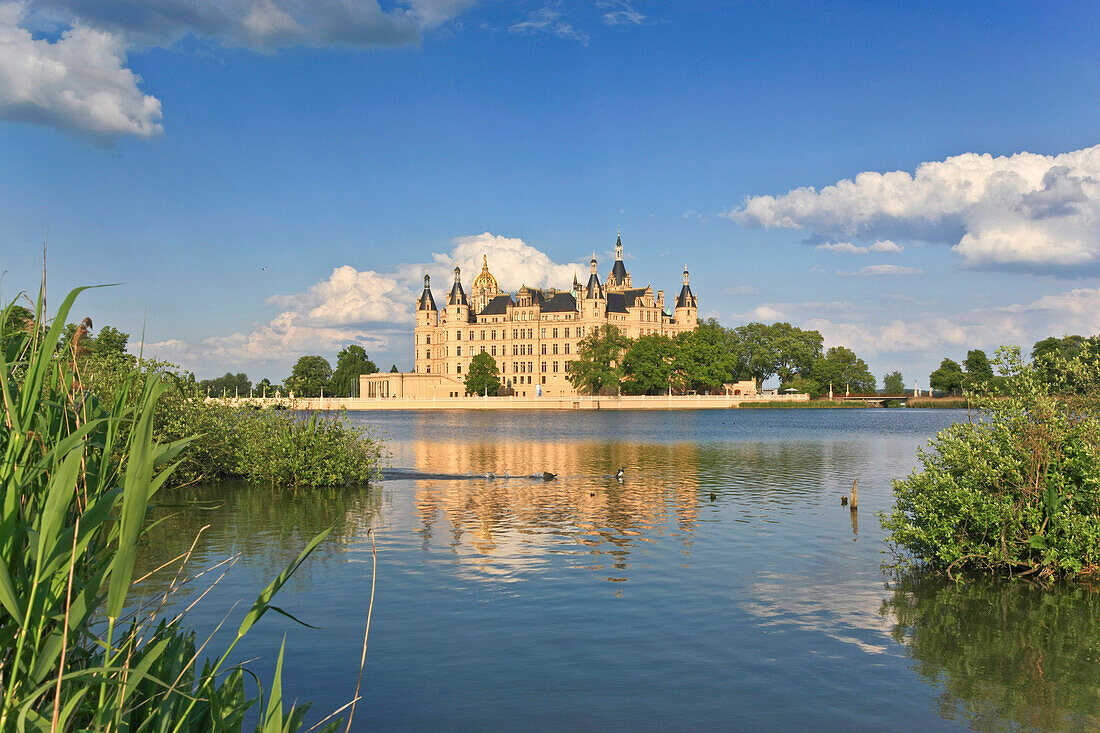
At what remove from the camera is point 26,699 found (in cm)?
278

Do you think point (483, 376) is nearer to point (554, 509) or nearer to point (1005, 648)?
point (554, 509)

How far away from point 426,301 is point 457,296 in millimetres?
9771

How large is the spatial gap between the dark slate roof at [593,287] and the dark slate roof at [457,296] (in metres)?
20.9

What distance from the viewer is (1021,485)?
1127 cm

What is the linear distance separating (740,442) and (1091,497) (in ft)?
112

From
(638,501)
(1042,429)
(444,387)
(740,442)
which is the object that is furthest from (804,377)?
(1042,429)

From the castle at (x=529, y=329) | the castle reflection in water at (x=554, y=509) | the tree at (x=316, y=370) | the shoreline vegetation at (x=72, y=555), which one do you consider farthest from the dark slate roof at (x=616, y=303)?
the shoreline vegetation at (x=72, y=555)

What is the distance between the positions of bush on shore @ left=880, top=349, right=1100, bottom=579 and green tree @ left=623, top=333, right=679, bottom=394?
9615 centimetres

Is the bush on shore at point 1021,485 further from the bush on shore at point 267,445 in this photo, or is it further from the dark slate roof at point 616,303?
the dark slate roof at point 616,303

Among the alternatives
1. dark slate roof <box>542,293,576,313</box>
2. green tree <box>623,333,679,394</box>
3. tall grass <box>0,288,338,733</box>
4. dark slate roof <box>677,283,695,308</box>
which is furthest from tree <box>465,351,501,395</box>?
tall grass <box>0,288,338,733</box>

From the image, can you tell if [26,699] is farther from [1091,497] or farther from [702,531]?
[702,531]

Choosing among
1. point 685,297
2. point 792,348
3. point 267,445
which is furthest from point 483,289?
point 267,445

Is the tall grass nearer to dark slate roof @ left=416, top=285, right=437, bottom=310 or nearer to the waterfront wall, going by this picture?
the waterfront wall

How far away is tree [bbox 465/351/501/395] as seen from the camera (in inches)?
4811
